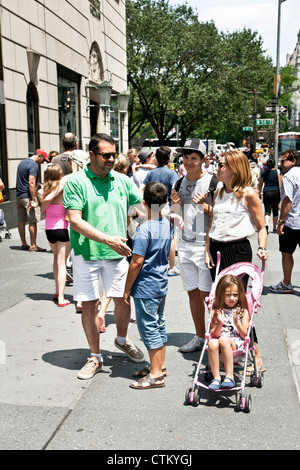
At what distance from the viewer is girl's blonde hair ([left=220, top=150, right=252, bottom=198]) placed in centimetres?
455

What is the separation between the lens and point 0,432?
11.7ft

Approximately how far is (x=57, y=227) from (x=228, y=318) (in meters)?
3.23

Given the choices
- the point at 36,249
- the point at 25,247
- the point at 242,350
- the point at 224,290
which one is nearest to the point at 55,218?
the point at 224,290

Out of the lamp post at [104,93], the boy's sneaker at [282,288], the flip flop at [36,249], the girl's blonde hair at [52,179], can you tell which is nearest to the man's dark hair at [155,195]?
the girl's blonde hair at [52,179]

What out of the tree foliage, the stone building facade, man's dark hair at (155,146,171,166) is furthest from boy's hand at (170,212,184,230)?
the tree foliage

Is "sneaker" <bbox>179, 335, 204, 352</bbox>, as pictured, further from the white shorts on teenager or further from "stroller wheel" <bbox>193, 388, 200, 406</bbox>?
"stroller wheel" <bbox>193, 388, 200, 406</bbox>

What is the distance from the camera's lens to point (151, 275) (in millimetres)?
4289

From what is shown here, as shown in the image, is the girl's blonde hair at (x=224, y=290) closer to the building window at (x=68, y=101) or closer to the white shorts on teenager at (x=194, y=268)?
the white shorts on teenager at (x=194, y=268)

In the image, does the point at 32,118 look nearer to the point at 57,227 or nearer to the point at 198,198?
the point at 57,227

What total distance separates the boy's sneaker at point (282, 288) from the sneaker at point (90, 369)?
368 centimetres

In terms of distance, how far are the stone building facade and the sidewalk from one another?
7.62 m

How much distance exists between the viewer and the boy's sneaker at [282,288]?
7.62m
